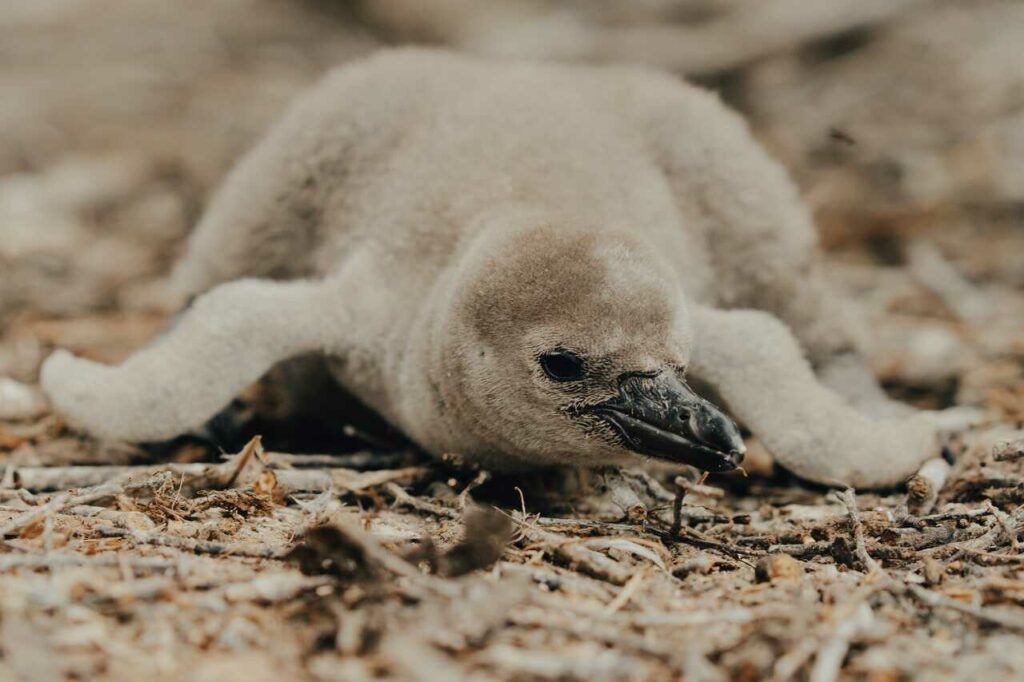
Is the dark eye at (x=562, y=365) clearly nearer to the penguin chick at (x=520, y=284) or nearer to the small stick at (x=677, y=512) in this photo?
the penguin chick at (x=520, y=284)

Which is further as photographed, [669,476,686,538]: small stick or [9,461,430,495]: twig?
[9,461,430,495]: twig

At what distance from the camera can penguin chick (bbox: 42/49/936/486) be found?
12.1 ft

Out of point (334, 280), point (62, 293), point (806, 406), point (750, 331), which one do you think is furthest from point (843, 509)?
point (62, 293)

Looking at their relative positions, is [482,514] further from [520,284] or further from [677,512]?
[520,284]

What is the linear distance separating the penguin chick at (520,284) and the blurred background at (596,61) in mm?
1097

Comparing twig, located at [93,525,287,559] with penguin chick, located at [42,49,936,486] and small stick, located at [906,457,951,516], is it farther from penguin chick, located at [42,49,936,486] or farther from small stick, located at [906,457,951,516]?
small stick, located at [906,457,951,516]

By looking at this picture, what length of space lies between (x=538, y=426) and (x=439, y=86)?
1798 mm

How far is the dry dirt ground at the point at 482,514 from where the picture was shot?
2549mm

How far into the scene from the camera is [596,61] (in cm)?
898

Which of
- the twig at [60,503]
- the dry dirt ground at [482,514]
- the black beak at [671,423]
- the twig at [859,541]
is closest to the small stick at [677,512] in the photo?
the dry dirt ground at [482,514]

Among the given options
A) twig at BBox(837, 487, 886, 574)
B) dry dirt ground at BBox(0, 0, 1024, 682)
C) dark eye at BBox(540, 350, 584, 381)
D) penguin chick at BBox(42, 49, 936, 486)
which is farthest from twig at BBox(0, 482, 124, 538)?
twig at BBox(837, 487, 886, 574)

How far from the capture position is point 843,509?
395 centimetres

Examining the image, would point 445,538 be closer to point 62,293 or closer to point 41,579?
point 41,579

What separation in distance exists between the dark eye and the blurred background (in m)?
2.24
